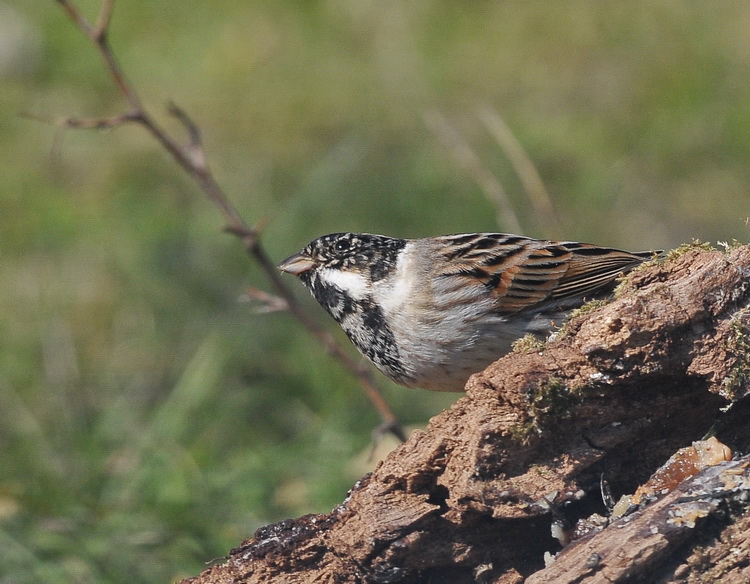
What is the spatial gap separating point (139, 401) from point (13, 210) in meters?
2.53

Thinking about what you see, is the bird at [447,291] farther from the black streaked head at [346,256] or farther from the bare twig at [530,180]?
the bare twig at [530,180]

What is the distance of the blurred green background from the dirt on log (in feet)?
6.02

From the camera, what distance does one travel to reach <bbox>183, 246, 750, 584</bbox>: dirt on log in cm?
245

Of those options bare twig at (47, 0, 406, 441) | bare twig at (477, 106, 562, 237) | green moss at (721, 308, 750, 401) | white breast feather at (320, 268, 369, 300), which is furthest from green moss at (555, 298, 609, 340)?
bare twig at (477, 106, 562, 237)

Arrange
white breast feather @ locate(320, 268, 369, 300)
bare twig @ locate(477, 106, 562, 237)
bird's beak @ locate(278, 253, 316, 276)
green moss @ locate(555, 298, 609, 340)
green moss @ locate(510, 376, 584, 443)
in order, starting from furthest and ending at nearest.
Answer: bare twig @ locate(477, 106, 562, 237) → bird's beak @ locate(278, 253, 316, 276) → white breast feather @ locate(320, 268, 369, 300) → green moss @ locate(555, 298, 609, 340) → green moss @ locate(510, 376, 584, 443)

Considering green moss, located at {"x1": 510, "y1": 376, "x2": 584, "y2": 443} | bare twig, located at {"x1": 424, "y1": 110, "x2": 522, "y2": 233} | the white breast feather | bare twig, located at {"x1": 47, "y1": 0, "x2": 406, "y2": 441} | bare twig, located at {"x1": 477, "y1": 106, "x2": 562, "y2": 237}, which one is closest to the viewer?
green moss, located at {"x1": 510, "y1": 376, "x2": 584, "y2": 443}

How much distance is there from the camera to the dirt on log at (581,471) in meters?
2.45

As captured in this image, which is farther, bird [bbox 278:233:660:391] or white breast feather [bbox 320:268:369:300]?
white breast feather [bbox 320:268:369:300]

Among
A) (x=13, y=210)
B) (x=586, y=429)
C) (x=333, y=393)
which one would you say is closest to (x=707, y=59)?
(x=333, y=393)

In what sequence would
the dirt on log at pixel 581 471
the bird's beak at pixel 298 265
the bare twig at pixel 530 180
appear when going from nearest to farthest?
the dirt on log at pixel 581 471 → the bird's beak at pixel 298 265 → the bare twig at pixel 530 180

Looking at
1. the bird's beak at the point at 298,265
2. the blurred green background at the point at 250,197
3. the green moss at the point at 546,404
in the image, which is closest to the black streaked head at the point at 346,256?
the bird's beak at the point at 298,265

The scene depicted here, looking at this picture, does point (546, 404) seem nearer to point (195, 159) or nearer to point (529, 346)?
point (529, 346)

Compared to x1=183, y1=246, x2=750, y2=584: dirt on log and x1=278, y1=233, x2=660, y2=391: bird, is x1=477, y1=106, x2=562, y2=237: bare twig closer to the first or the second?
x1=278, y1=233, x2=660, y2=391: bird

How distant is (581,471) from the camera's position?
268 cm
